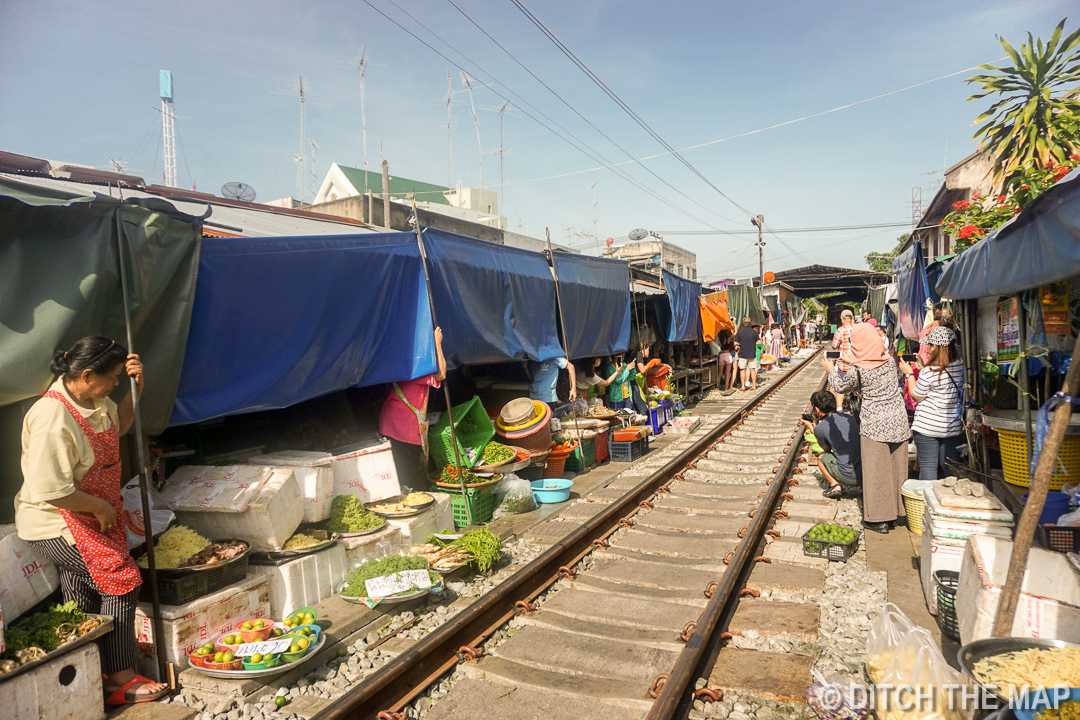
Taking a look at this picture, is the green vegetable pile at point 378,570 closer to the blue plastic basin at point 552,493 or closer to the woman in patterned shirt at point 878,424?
the blue plastic basin at point 552,493

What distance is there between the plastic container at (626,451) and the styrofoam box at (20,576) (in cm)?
824

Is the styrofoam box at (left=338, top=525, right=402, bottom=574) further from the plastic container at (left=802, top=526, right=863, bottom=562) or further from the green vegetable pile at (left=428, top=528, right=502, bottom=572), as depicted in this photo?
the plastic container at (left=802, top=526, right=863, bottom=562)

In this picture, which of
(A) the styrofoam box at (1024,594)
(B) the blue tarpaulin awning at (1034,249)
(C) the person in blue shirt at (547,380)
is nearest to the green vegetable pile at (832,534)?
(A) the styrofoam box at (1024,594)

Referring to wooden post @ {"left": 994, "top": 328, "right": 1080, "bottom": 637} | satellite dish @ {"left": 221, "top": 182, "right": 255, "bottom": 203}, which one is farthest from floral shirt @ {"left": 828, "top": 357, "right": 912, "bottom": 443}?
satellite dish @ {"left": 221, "top": 182, "right": 255, "bottom": 203}

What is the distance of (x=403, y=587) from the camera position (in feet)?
15.9

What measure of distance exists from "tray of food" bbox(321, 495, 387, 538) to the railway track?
4.69 feet

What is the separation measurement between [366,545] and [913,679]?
4.26 meters

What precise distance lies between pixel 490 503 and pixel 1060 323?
591 cm

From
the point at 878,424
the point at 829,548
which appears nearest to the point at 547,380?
the point at 878,424

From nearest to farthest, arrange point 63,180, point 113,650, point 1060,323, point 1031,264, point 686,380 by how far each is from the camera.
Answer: point 113,650, point 1031,264, point 1060,323, point 63,180, point 686,380

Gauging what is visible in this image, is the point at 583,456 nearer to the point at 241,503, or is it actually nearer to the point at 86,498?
the point at 241,503

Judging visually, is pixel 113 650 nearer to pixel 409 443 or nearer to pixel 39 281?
pixel 39 281

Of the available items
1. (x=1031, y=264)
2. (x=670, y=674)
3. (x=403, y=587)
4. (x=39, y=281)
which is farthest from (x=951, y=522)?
(x=39, y=281)

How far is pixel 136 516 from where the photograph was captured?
4449 millimetres
